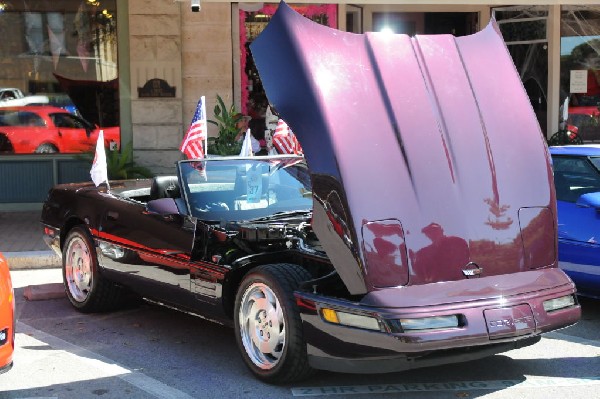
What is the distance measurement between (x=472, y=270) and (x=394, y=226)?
1.77 ft

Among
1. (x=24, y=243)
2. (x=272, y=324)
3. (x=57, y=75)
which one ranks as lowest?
(x=24, y=243)

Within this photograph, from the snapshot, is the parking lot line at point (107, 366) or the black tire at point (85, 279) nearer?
the parking lot line at point (107, 366)

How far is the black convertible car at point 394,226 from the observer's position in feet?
16.4

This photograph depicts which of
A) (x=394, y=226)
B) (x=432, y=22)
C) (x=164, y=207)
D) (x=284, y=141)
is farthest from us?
(x=432, y=22)

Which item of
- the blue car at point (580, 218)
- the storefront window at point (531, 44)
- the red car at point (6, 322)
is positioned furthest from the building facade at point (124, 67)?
the red car at point (6, 322)

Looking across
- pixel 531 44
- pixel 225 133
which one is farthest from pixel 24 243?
pixel 531 44

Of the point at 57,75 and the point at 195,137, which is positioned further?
the point at 57,75

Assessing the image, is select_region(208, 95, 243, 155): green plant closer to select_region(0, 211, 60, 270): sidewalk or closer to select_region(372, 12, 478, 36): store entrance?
select_region(0, 211, 60, 270): sidewalk

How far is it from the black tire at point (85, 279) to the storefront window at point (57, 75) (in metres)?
6.21

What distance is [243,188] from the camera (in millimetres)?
6703

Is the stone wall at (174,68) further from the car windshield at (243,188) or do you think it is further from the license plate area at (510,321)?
the license plate area at (510,321)

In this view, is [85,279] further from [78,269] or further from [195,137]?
[195,137]

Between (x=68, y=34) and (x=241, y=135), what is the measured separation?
3077mm

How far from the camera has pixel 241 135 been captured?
13609 millimetres
